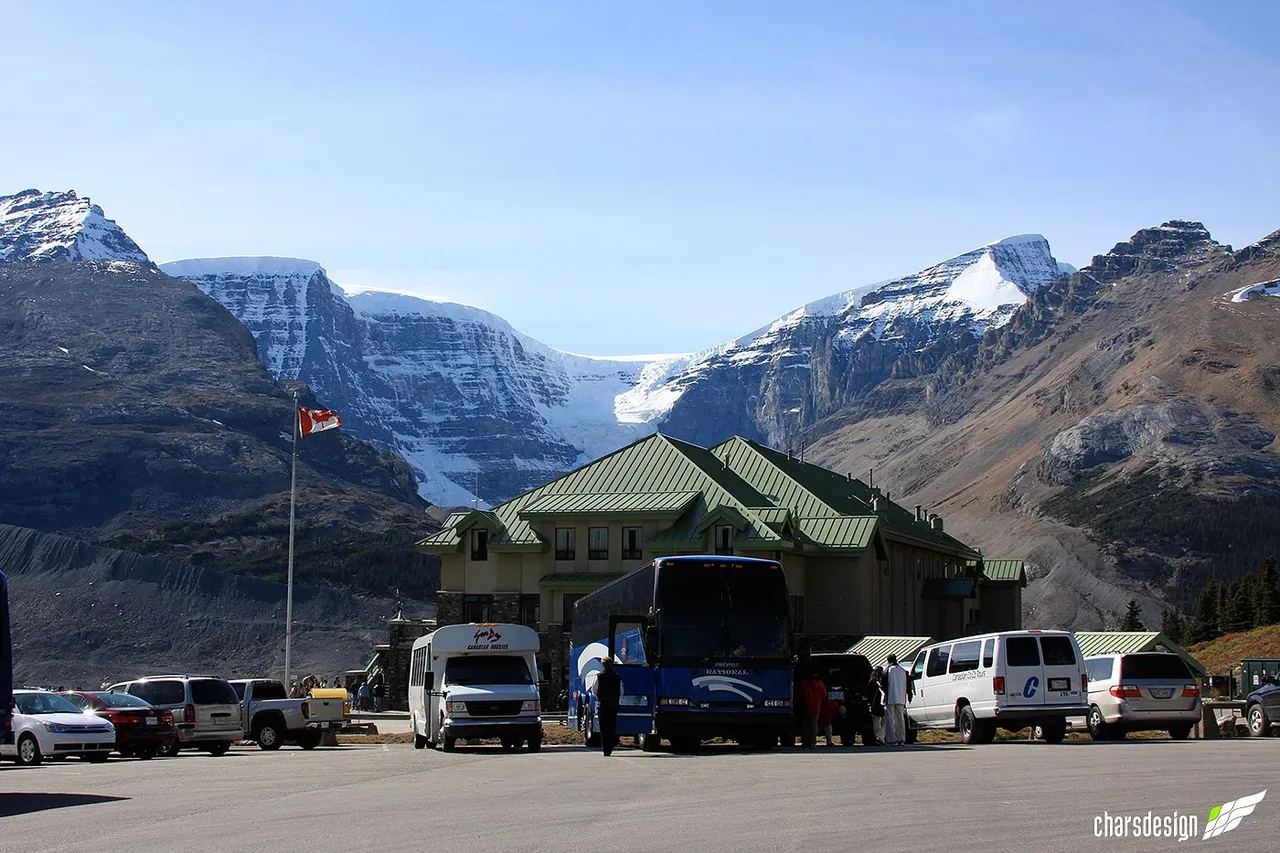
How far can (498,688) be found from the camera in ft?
122

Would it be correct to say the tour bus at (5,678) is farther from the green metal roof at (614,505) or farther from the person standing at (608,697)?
the green metal roof at (614,505)

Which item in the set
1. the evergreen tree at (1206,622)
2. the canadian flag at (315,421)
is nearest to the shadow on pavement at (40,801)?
the canadian flag at (315,421)

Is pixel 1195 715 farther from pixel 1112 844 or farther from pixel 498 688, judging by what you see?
pixel 1112 844

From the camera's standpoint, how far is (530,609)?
7988 centimetres

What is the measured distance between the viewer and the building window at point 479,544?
266 ft

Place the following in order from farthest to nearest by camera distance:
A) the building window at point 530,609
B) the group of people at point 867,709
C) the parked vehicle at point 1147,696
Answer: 1. the building window at point 530,609
2. the parked vehicle at point 1147,696
3. the group of people at point 867,709

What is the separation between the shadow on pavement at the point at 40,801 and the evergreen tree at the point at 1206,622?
111 metres

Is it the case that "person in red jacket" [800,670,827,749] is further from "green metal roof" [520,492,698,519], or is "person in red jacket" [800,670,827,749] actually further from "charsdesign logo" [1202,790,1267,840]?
"green metal roof" [520,492,698,519]

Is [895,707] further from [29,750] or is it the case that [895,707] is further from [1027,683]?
[29,750]

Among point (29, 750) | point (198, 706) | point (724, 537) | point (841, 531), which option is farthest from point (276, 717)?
point (841, 531)

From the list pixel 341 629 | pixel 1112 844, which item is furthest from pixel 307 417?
pixel 341 629

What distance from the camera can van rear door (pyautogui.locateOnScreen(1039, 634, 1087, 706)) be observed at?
112ft

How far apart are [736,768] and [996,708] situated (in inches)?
371

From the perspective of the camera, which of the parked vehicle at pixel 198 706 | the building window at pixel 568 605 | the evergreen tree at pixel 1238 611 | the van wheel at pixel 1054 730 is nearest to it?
the van wheel at pixel 1054 730
